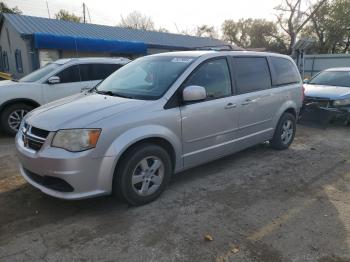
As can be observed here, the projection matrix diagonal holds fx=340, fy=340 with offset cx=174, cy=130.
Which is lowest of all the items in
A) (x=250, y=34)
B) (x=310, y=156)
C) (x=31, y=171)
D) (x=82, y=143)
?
(x=310, y=156)

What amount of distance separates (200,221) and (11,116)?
18.4ft

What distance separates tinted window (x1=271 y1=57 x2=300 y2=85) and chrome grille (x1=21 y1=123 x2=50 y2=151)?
→ 3951 mm

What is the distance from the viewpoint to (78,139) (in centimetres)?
350

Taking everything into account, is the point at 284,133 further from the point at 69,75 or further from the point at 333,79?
the point at 69,75

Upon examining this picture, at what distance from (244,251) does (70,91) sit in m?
6.10

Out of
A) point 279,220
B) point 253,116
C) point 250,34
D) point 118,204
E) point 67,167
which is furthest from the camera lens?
point 250,34

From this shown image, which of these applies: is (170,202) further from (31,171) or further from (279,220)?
(31,171)

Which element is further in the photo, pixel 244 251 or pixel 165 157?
pixel 165 157

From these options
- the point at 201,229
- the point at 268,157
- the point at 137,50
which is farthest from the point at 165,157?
the point at 137,50

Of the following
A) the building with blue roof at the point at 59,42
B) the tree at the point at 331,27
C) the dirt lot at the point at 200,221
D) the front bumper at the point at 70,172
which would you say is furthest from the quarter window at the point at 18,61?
the tree at the point at 331,27

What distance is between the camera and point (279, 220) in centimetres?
375

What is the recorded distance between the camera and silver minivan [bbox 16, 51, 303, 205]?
3.53m

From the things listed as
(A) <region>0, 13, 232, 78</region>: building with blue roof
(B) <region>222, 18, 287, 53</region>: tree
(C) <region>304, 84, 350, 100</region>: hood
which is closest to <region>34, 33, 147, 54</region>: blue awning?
(A) <region>0, 13, 232, 78</region>: building with blue roof

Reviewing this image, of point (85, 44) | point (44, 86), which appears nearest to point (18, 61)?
point (85, 44)
